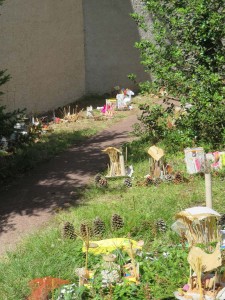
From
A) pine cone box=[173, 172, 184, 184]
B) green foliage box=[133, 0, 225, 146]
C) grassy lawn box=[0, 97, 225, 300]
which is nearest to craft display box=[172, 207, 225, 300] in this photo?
grassy lawn box=[0, 97, 225, 300]

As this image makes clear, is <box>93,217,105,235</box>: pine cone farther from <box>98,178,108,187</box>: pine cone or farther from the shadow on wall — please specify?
the shadow on wall

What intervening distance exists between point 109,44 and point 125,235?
12.0 metres

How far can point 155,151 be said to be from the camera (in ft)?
26.3

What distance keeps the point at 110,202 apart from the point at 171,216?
115cm

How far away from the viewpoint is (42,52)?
14500 millimetres

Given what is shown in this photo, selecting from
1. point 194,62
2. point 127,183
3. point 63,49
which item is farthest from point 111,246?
point 63,49

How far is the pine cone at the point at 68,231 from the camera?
590cm

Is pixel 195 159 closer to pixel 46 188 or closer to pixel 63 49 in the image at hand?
pixel 46 188

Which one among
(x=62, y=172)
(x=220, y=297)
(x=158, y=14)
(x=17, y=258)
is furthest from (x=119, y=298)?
(x=158, y=14)

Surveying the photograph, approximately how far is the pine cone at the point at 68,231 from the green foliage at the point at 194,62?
3.73m

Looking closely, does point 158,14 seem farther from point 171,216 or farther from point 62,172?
point 171,216

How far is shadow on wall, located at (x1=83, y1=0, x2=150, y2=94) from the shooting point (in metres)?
16.7

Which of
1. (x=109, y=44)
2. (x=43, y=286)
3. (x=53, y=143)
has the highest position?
(x=109, y=44)

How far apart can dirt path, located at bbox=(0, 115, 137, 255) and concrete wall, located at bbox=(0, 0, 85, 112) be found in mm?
3157
